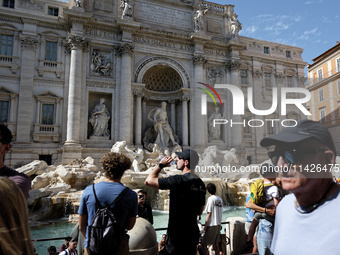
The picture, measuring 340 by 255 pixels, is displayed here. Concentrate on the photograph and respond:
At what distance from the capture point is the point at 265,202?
3.67 metres

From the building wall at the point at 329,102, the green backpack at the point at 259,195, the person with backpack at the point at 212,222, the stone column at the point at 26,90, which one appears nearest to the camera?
the building wall at the point at 329,102

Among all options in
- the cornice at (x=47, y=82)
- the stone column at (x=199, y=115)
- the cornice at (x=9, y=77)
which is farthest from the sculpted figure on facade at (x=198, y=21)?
the cornice at (x=9, y=77)

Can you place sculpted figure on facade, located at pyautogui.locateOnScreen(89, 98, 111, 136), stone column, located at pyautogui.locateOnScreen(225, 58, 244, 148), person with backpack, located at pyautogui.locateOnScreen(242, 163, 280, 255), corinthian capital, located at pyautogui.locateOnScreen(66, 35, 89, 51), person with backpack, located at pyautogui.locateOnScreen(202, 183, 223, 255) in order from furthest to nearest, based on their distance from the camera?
stone column, located at pyautogui.locateOnScreen(225, 58, 244, 148) → sculpted figure on facade, located at pyautogui.locateOnScreen(89, 98, 111, 136) → corinthian capital, located at pyautogui.locateOnScreen(66, 35, 89, 51) → person with backpack, located at pyautogui.locateOnScreen(202, 183, 223, 255) → person with backpack, located at pyautogui.locateOnScreen(242, 163, 280, 255)

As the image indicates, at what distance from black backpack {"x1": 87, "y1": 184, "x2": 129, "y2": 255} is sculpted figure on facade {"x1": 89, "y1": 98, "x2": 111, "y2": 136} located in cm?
1630

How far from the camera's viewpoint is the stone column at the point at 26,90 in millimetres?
16500

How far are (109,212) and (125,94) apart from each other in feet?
54.5

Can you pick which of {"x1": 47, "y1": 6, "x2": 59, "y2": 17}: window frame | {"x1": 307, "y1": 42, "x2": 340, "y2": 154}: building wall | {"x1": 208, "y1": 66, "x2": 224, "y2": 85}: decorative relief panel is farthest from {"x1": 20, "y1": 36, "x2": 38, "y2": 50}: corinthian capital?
{"x1": 307, "y1": 42, "x2": 340, "y2": 154}: building wall

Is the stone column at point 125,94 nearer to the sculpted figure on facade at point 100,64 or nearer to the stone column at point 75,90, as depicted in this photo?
the sculpted figure on facade at point 100,64

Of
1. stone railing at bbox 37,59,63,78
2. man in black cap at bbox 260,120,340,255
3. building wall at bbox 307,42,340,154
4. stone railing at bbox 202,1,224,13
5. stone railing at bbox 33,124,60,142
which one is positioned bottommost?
man in black cap at bbox 260,120,340,255

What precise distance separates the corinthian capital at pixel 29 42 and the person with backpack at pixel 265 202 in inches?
722

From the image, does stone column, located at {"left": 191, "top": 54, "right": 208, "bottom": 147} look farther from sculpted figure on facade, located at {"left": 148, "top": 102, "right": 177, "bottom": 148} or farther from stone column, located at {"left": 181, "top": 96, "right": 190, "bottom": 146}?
sculpted figure on facade, located at {"left": 148, "top": 102, "right": 177, "bottom": 148}

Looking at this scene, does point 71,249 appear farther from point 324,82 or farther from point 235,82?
point 235,82

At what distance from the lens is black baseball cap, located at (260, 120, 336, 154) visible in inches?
47.5

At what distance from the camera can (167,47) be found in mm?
20641
